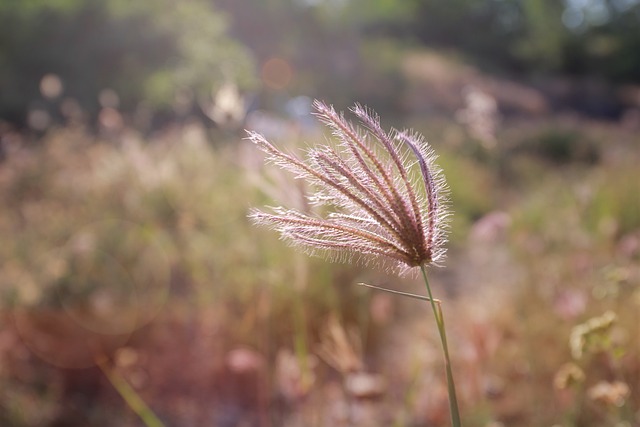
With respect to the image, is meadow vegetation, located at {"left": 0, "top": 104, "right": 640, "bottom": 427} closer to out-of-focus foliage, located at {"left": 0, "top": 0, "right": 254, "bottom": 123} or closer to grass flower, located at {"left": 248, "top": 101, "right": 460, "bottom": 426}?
grass flower, located at {"left": 248, "top": 101, "right": 460, "bottom": 426}

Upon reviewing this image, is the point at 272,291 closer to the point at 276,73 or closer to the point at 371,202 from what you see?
the point at 371,202

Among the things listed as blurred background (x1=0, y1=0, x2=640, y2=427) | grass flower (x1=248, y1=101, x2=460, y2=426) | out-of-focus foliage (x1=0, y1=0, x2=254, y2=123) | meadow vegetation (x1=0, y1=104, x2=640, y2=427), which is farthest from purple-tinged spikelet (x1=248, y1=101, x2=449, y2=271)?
out-of-focus foliage (x1=0, y1=0, x2=254, y2=123)

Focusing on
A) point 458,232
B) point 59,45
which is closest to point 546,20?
point 59,45

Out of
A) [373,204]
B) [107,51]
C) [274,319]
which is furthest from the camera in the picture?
[107,51]

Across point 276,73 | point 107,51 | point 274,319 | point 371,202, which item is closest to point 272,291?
point 274,319

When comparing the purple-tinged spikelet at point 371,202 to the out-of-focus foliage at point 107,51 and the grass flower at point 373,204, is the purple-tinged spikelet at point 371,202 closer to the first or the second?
the grass flower at point 373,204

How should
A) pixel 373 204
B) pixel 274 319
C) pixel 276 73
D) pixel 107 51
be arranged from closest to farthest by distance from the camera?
pixel 373 204 < pixel 274 319 < pixel 107 51 < pixel 276 73

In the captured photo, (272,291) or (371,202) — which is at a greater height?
(272,291)

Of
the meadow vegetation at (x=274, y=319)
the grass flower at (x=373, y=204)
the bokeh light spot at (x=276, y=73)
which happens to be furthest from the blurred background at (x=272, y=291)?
the bokeh light spot at (x=276, y=73)
